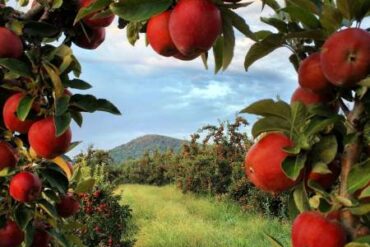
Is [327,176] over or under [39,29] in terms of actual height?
under

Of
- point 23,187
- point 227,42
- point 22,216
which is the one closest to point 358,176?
point 227,42

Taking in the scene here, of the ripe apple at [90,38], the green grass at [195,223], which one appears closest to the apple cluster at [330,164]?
the ripe apple at [90,38]

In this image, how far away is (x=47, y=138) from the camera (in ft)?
5.92

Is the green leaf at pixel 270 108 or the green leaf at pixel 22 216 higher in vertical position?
the green leaf at pixel 270 108

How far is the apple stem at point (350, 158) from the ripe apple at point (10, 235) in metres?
1.43

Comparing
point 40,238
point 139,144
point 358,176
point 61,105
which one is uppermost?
point 358,176

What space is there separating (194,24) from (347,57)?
0.39 m

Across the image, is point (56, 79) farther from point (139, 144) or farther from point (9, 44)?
point (139, 144)

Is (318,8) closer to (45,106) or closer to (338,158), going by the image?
(338,158)

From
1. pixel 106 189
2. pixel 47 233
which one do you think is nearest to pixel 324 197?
pixel 47 233

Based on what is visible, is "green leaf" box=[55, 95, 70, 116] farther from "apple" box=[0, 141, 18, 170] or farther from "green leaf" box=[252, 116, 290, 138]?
"green leaf" box=[252, 116, 290, 138]

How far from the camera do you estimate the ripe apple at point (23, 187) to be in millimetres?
2146

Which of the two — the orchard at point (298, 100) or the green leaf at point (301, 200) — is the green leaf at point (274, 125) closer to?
the orchard at point (298, 100)

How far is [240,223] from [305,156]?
8721mm
